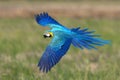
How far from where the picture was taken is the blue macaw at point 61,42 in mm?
4164

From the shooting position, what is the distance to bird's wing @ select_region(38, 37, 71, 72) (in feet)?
13.6

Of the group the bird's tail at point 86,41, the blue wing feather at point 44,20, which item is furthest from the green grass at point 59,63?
the bird's tail at point 86,41

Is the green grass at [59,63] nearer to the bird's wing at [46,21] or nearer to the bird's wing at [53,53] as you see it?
the bird's wing at [46,21]

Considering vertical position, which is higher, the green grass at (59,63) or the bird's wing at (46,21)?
the bird's wing at (46,21)

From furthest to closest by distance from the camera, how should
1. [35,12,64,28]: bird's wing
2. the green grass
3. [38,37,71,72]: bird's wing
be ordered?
the green grass → [35,12,64,28]: bird's wing → [38,37,71,72]: bird's wing

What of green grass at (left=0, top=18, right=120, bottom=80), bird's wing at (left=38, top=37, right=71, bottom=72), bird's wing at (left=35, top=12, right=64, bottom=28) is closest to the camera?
bird's wing at (left=38, top=37, right=71, bottom=72)

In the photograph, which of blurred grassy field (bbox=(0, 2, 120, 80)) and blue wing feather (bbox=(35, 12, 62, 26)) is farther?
blurred grassy field (bbox=(0, 2, 120, 80))

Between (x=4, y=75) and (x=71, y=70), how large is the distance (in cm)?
89

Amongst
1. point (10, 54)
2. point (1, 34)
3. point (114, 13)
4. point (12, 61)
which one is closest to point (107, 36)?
point (1, 34)

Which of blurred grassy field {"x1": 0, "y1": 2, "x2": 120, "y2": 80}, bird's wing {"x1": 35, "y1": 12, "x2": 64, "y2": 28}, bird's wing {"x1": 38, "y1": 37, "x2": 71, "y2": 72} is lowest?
blurred grassy field {"x1": 0, "y1": 2, "x2": 120, "y2": 80}

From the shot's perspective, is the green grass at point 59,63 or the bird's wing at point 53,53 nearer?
the bird's wing at point 53,53

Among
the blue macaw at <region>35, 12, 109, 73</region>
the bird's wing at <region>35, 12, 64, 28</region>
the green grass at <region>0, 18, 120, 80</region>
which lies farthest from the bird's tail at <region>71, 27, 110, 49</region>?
the green grass at <region>0, 18, 120, 80</region>

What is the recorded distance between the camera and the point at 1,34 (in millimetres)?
10906

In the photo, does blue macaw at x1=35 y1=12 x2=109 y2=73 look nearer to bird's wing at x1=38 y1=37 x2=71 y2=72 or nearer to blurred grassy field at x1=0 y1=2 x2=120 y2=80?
bird's wing at x1=38 y1=37 x2=71 y2=72
